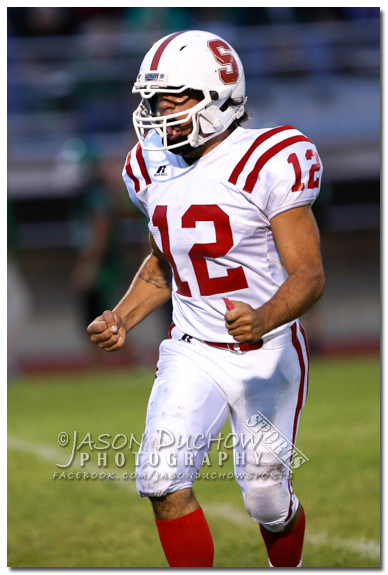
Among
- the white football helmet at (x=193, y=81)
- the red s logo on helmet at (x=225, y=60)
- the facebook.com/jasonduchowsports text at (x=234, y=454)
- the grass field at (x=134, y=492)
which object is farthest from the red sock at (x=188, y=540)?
the red s logo on helmet at (x=225, y=60)

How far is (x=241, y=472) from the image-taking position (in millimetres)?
3193

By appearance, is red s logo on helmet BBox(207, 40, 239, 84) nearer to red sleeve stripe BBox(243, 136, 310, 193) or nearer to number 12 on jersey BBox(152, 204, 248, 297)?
red sleeve stripe BBox(243, 136, 310, 193)

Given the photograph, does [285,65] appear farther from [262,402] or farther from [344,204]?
[262,402]

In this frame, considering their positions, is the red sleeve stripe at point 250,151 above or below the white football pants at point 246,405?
above

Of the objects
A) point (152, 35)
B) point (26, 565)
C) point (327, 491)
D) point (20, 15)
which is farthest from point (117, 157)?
point (26, 565)

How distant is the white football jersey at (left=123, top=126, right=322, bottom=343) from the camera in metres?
2.95

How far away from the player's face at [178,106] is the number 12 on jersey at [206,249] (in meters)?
0.25

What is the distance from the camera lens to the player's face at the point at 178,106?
3090mm

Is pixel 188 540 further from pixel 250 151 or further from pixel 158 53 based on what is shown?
pixel 158 53

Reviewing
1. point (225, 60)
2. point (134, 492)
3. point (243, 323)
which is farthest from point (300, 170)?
point (134, 492)

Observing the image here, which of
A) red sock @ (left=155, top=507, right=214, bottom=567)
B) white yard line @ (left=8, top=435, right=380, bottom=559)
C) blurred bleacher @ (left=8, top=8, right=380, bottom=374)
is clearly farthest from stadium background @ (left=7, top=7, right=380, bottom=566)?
red sock @ (left=155, top=507, right=214, bottom=567)

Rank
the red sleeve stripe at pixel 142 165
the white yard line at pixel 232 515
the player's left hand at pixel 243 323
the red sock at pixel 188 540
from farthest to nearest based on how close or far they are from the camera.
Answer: the white yard line at pixel 232 515 → the red sleeve stripe at pixel 142 165 → the red sock at pixel 188 540 → the player's left hand at pixel 243 323

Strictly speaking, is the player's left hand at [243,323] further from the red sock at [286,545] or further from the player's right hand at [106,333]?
the red sock at [286,545]

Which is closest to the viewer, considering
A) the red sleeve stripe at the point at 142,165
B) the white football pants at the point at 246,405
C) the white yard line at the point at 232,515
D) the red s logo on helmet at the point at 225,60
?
the white football pants at the point at 246,405
